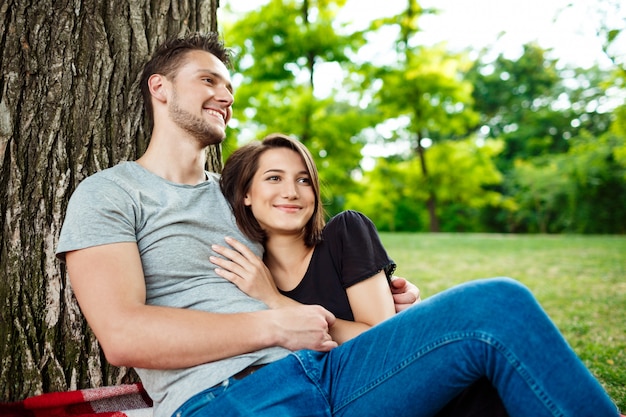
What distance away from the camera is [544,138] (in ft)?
99.8

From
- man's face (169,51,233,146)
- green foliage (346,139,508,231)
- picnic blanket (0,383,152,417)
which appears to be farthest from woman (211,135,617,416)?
green foliage (346,139,508,231)

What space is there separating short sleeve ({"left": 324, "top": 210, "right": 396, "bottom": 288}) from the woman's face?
0.50ft

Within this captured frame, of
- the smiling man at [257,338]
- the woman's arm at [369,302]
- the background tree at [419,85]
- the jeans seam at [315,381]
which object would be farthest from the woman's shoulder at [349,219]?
the background tree at [419,85]

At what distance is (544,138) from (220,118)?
3110 centimetres

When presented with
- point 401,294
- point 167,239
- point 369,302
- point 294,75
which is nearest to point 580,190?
point 294,75

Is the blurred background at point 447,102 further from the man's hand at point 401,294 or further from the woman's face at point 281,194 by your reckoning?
the man's hand at point 401,294

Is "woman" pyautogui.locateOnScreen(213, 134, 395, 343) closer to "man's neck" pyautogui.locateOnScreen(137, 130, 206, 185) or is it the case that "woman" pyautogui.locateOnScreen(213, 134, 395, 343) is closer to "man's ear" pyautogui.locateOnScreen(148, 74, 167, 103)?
"man's neck" pyautogui.locateOnScreen(137, 130, 206, 185)

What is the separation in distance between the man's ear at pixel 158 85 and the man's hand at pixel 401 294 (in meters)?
1.36

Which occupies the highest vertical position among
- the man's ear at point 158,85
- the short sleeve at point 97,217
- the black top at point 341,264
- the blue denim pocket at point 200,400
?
the man's ear at point 158,85

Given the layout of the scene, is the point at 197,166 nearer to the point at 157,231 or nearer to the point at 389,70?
the point at 157,231

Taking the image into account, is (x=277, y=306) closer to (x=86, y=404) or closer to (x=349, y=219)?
(x=349, y=219)

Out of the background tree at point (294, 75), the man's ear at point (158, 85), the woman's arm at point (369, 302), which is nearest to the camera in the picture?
the woman's arm at point (369, 302)

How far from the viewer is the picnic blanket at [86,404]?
6.79ft

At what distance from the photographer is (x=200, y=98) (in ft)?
8.01
